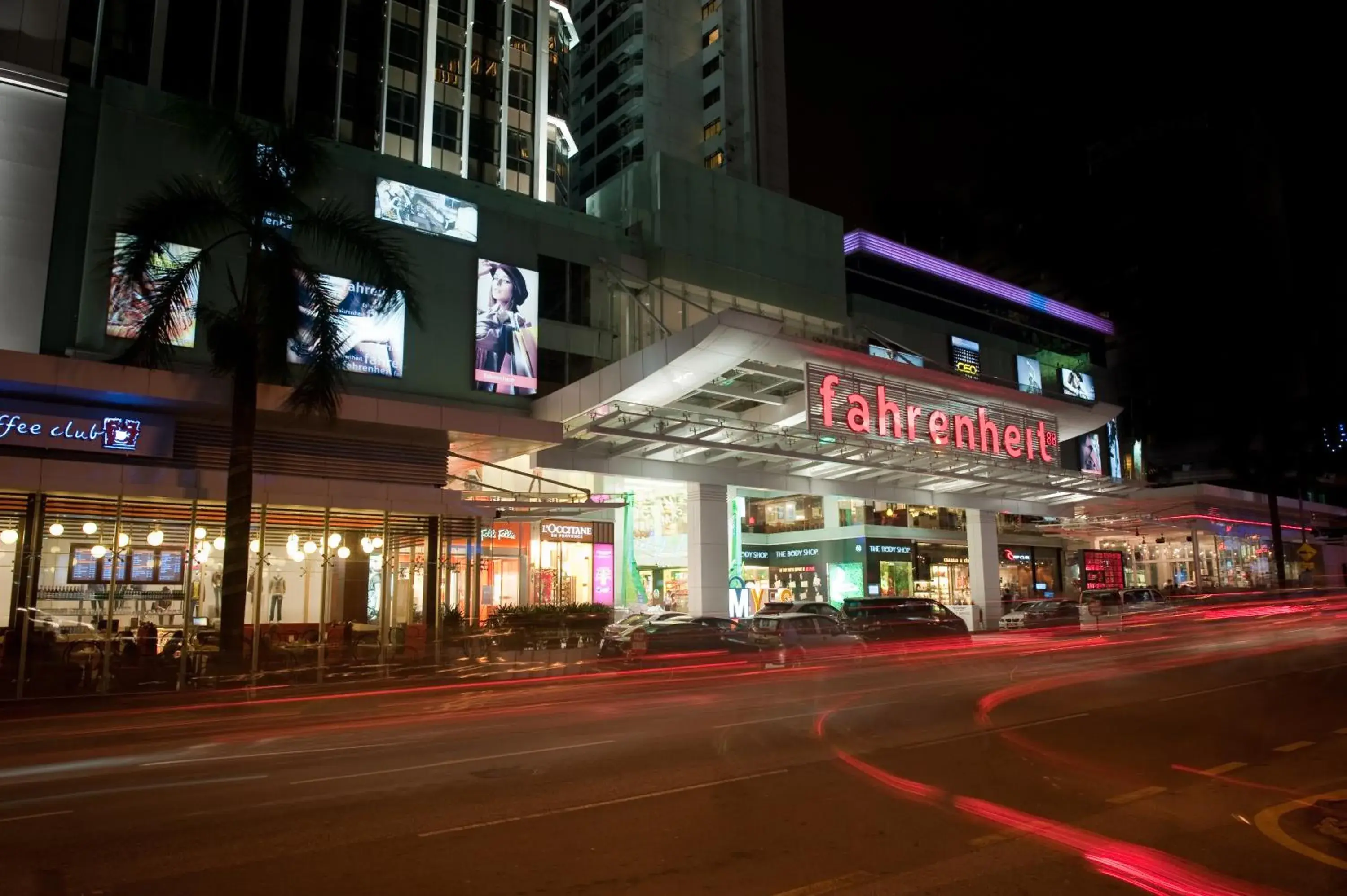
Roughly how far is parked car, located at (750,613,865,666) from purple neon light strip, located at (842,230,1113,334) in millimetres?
23539

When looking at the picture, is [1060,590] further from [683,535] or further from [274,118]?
[274,118]

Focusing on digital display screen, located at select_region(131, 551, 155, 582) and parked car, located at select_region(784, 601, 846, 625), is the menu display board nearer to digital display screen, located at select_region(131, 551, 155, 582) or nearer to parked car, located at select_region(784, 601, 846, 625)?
parked car, located at select_region(784, 601, 846, 625)

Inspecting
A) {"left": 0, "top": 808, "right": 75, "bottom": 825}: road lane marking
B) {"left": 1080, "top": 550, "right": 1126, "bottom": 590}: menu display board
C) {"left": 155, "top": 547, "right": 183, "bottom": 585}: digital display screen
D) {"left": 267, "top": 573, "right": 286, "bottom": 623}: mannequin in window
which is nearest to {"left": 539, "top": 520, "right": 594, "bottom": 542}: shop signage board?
{"left": 267, "top": 573, "right": 286, "bottom": 623}: mannequin in window

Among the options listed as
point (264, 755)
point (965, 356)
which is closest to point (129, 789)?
point (264, 755)

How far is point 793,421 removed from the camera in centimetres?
2723

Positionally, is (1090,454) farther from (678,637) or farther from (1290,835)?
(1290,835)

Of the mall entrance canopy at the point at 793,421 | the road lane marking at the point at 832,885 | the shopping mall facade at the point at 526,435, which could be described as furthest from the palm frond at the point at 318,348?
the road lane marking at the point at 832,885

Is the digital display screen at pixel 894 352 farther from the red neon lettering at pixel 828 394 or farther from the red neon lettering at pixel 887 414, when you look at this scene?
the red neon lettering at pixel 828 394

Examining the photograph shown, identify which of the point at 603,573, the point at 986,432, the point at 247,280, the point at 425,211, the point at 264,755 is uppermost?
the point at 425,211

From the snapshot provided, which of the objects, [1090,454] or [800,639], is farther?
[1090,454]

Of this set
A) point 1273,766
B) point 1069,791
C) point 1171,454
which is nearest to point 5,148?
point 1069,791

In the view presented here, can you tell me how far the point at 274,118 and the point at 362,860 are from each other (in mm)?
19577

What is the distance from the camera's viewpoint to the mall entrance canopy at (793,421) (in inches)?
900

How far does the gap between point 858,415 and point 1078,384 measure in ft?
132
